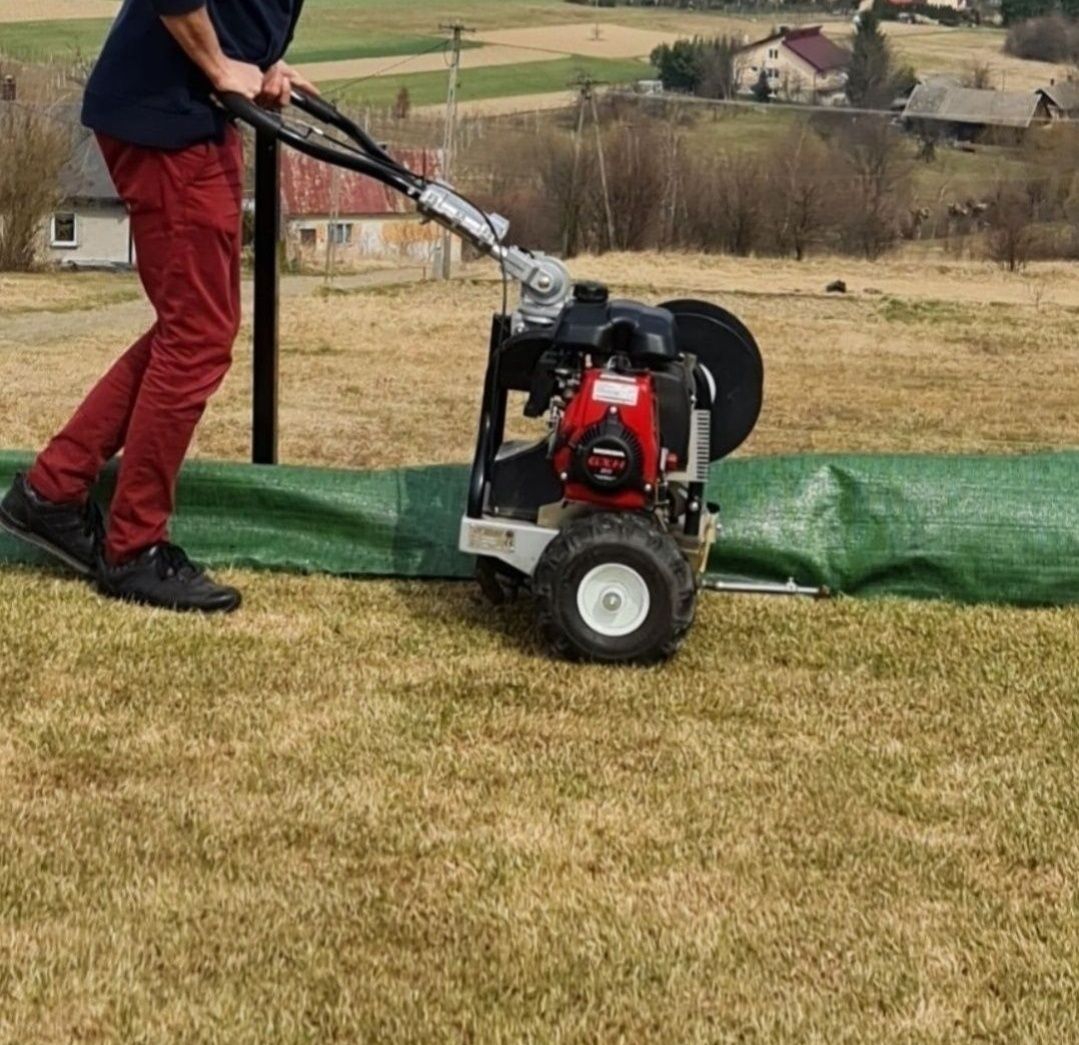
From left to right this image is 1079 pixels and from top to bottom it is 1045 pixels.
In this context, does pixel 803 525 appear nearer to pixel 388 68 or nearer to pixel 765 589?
pixel 765 589

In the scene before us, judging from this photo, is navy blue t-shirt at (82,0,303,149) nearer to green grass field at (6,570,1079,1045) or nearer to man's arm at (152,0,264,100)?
man's arm at (152,0,264,100)

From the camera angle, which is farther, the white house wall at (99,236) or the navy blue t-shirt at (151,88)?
the white house wall at (99,236)

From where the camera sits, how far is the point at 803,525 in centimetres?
496

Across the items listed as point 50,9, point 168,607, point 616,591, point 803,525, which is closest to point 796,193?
point 50,9

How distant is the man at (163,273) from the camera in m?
4.12

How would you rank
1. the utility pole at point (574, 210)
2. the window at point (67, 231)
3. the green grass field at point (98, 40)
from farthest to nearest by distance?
1. the window at point (67, 231)
2. the utility pole at point (574, 210)
3. the green grass field at point (98, 40)

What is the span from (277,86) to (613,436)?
1.30 meters

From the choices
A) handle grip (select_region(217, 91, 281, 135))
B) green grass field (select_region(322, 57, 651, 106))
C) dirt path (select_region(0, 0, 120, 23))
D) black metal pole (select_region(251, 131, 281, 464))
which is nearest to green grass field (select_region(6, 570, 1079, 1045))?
black metal pole (select_region(251, 131, 281, 464))

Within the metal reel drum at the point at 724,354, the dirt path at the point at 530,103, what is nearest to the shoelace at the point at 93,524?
the metal reel drum at the point at 724,354

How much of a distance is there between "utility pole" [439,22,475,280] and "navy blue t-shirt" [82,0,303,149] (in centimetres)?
3455

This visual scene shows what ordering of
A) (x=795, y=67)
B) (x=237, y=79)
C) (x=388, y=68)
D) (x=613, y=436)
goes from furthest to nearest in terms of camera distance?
(x=795, y=67), (x=388, y=68), (x=237, y=79), (x=613, y=436)

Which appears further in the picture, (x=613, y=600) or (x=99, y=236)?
(x=99, y=236)

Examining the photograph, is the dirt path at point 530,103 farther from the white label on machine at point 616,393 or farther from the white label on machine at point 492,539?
the white label on machine at point 616,393

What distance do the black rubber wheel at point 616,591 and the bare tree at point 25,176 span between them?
3394cm
